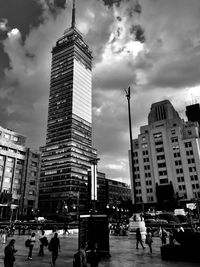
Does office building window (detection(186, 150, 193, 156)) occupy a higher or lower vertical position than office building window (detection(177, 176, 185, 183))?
higher

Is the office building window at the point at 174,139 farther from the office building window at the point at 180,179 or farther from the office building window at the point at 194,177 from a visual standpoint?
the office building window at the point at 194,177

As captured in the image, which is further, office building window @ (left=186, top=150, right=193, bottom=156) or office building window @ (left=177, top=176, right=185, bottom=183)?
office building window @ (left=186, top=150, right=193, bottom=156)

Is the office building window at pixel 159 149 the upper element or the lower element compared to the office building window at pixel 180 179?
upper

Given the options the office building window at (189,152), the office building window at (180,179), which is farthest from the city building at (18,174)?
the office building window at (189,152)

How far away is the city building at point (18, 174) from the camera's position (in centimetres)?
7658

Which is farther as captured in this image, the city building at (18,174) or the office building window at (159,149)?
the office building window at (159,149)

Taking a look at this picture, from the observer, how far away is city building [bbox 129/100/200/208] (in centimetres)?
7509

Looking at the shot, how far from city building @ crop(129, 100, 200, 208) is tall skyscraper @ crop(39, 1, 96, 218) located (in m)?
41.6

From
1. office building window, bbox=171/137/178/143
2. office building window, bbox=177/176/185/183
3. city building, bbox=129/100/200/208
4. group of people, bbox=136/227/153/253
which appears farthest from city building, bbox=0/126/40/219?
group of people, bbox=136/227/153/253

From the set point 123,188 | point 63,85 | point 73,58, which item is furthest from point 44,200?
point 73,58

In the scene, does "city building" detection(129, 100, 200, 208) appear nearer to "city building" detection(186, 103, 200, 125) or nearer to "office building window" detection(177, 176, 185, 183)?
"office building window" detection(177, 176, 185, 183)

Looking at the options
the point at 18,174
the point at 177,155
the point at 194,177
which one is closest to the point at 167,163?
the point at 177,155

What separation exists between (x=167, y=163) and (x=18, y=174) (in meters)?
56.0

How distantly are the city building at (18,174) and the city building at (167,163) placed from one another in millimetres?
40502
